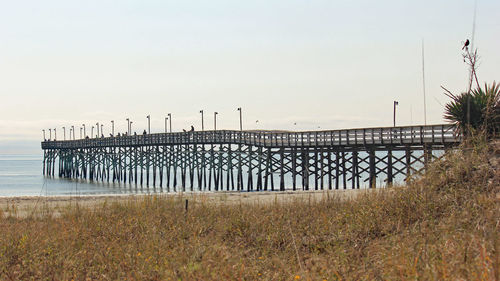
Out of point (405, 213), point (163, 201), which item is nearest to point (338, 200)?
point (405, 213)

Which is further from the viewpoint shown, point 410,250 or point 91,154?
point 91,154

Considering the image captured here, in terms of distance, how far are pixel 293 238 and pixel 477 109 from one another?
371 inches

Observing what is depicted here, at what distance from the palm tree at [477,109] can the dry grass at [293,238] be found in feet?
4.06

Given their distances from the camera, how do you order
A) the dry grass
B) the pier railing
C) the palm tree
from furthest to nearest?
the pier railing, the palm tree, the dry grass

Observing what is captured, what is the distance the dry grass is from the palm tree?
4.06 ft

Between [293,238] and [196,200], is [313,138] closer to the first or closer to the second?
[196,200]

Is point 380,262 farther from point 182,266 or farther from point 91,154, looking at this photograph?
point 91,154

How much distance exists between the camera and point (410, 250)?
799 centimetres

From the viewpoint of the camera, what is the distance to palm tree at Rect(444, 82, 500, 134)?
46.4ft

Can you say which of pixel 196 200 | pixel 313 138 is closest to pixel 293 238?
pixel 196 200

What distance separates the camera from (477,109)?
1458 centimetres

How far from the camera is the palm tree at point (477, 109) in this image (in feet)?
46.4

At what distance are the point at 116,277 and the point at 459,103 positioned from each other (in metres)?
10.1

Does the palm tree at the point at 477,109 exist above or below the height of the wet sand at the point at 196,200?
above
